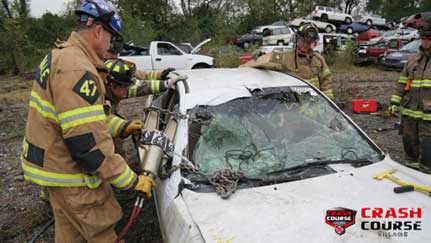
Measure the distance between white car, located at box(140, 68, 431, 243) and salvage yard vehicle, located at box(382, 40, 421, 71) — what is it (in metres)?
10.0

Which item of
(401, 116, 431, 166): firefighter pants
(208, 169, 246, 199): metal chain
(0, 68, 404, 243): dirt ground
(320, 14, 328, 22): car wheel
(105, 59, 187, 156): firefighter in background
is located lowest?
(0, 68, 404, 243): dirt ground

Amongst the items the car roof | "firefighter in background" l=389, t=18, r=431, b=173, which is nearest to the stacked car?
"firefighter in background" l=389, t=18, r=431, b=173

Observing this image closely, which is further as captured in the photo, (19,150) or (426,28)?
(19,150)

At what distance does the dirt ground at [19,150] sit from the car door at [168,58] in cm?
209

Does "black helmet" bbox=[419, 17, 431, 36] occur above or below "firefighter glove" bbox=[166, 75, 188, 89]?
above

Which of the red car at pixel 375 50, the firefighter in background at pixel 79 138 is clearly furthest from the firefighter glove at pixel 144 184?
the red car at pixel 375 50

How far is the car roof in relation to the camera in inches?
94.3

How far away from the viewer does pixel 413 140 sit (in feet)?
11.7

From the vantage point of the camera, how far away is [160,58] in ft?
36.2

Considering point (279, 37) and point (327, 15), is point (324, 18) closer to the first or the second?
point (327, 15)

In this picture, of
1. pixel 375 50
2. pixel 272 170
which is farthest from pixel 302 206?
pixel 375 50

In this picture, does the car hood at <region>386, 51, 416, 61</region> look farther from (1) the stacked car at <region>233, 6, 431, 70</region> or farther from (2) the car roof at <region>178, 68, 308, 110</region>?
(2) the car roof at <region>178, 68, 308, 110</region>

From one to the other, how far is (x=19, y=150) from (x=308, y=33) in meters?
4.89

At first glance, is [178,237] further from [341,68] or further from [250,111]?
[341,68]
